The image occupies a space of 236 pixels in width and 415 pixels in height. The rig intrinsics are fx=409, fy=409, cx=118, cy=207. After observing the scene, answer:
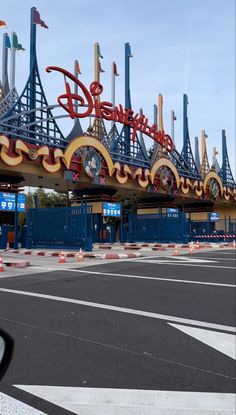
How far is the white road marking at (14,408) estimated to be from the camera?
10.5ft

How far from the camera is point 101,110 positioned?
102 ft

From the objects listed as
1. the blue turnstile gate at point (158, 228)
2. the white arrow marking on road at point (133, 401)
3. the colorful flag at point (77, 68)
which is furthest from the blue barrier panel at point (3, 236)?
the white arrow marking on road at point (133, 401)

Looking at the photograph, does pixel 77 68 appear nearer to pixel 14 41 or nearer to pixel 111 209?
pixel 14 41

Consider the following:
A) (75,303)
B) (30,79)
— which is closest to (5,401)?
(75,303)

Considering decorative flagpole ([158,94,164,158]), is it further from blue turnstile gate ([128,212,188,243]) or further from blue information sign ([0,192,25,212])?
blue information sign ([0,192,25,212])

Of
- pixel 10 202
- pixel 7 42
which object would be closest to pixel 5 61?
pixel 7 42

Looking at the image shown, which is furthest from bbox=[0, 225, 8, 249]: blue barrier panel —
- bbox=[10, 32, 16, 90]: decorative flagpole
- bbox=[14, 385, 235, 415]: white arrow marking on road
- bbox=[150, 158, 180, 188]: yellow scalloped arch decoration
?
bbox=[14, 385, 235, 415]: white arrow marking on road

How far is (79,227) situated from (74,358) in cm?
1859

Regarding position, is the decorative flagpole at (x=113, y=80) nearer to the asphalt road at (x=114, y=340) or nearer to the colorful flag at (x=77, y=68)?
the colorful flag at (x=77, y=68)

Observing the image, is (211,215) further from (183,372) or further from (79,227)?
(183,372)

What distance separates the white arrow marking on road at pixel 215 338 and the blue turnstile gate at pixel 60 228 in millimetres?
16705

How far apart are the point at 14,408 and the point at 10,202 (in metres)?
22.8

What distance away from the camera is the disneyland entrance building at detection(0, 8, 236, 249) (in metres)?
24.2

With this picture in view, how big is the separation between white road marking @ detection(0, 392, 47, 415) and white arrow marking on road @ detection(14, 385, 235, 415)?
23 centimetres
